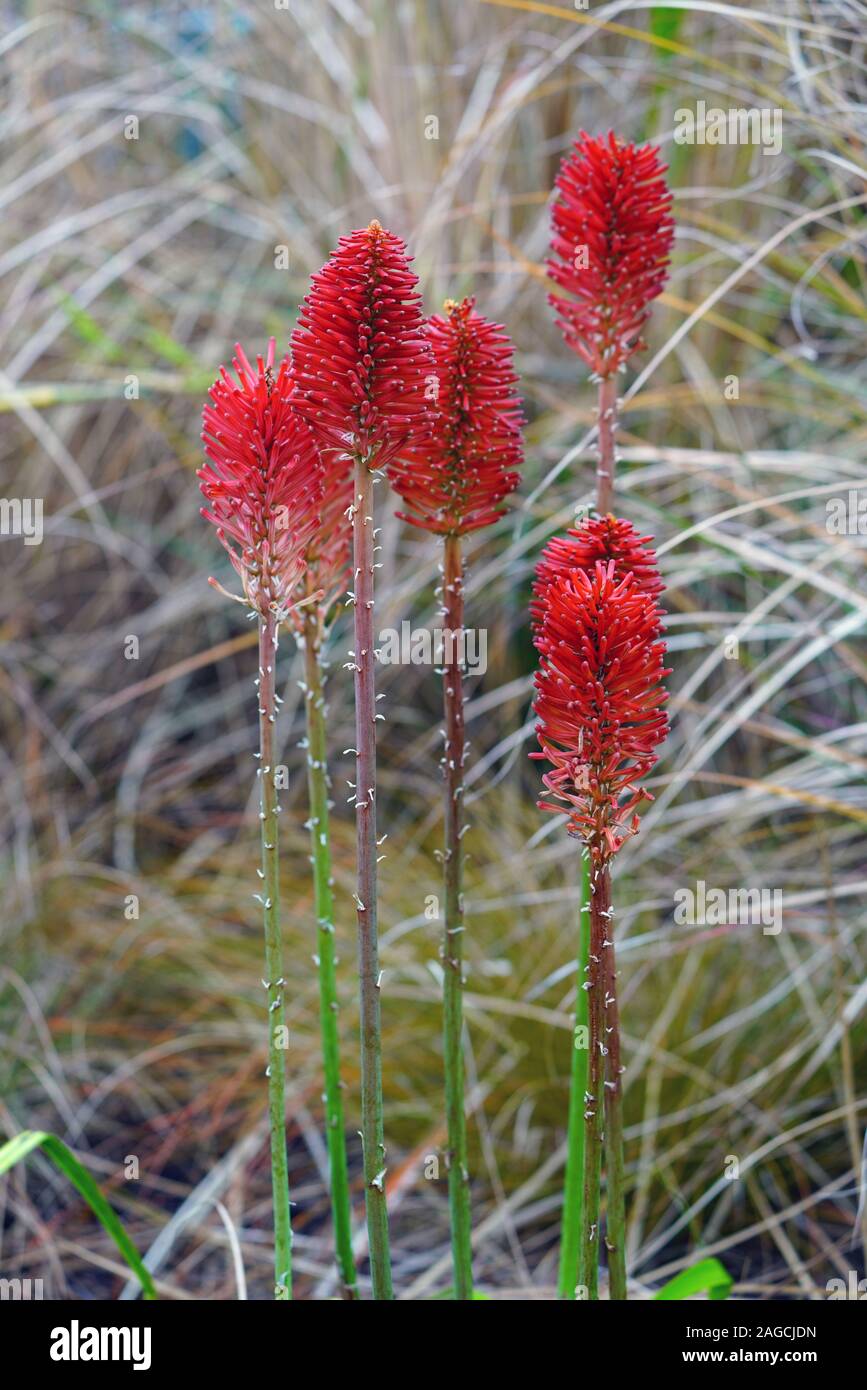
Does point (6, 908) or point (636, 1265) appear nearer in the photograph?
point (636, 1265)

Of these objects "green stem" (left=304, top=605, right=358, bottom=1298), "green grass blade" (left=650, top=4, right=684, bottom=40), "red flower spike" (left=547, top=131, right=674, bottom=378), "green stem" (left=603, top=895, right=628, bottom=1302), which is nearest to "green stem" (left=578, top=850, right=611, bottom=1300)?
"green stem" (left=603, top=895, right=628, bottom=1302)

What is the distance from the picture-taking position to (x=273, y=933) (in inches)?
33.2

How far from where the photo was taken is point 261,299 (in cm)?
284

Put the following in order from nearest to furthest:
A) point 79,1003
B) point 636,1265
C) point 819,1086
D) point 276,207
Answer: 1. point 636,1265
2. point 819,1086
3. point 79,1003
4. point 276,207

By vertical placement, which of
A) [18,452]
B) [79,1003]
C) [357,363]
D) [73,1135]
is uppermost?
[18,452]

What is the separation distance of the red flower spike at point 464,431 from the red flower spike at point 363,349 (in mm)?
67

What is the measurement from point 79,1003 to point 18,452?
1256 millimetres

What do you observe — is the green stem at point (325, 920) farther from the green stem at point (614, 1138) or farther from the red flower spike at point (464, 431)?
the green stem at point (614, 1138)

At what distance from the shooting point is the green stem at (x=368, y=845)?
79cm

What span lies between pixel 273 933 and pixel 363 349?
13.9 inches

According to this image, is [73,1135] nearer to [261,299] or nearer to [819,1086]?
[819,1086]

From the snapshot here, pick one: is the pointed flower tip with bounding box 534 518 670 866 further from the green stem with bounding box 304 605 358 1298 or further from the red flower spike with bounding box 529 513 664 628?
the green stem with bounding box 304 605 358 1298
